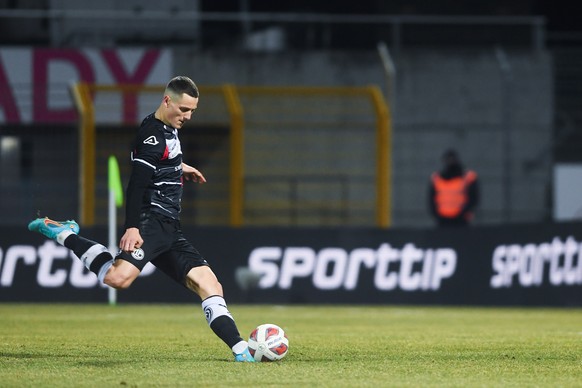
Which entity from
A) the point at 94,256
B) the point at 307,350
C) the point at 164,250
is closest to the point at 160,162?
the point at 164,250

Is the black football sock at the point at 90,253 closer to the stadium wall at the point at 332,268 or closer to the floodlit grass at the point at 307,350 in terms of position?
the floodlit grass at the point at 307,350

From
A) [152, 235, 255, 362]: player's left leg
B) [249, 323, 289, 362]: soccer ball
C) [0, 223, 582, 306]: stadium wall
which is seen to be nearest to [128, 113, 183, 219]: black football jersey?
[152, 235, 255, 362]: player's left leg

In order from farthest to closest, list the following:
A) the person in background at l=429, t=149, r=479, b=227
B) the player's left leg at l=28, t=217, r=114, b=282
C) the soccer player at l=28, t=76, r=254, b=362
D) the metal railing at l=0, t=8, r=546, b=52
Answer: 1. the metal railing at l=0, t=8, r=546, b=52
2. the person in background at l=429, t=149, r=479, b=227
3. the player's left leg at l=28, t=217, r=114, b=282
4. the soccer player at l=28, t=76, r=254, b=362

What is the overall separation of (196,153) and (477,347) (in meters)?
11.2

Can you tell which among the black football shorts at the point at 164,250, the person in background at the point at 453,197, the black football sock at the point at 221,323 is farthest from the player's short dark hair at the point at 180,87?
the person in background at the point at 453,197

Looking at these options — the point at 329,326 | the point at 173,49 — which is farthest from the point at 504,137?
the point at 329,326

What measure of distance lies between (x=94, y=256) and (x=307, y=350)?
181cm

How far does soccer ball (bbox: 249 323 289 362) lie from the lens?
28.6ft

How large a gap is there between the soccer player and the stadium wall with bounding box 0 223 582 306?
848 cm

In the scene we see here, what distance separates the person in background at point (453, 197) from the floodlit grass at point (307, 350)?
4.35 meters

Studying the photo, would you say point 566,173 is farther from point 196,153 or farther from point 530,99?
point 196,153

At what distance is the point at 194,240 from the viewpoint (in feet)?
58.3

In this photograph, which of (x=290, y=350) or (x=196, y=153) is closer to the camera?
(x=290, y=350)

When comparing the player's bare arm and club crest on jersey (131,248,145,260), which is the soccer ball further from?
the player's bare arm
